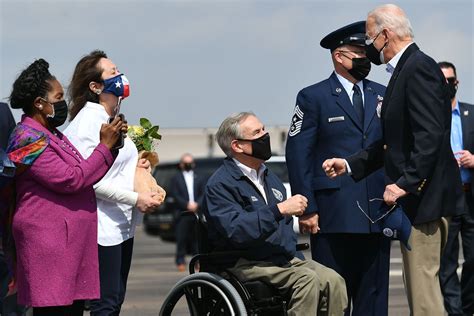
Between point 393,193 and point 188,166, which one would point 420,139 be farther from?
point 188,166

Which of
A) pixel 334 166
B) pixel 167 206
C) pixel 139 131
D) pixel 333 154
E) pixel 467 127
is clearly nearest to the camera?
pixel 334 166

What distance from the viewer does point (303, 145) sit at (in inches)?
303

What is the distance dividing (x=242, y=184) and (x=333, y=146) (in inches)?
26.2

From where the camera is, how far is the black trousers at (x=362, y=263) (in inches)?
304

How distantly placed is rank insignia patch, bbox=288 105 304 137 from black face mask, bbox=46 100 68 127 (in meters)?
1.69

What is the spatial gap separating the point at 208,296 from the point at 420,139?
1690 millimetres

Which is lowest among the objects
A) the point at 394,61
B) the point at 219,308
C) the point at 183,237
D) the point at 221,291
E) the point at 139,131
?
the point at 183,237

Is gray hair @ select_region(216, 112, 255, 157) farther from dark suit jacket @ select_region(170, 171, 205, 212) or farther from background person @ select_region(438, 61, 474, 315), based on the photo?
dark suit jacket @ select_region(170, 171, 205, 212)

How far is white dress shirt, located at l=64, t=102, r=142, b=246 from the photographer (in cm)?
752

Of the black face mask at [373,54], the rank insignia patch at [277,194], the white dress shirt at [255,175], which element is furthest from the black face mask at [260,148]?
the black face mask at [373,54]

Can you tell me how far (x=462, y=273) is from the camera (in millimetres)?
10648

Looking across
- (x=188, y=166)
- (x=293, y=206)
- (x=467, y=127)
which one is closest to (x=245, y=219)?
(x=293, y=206)

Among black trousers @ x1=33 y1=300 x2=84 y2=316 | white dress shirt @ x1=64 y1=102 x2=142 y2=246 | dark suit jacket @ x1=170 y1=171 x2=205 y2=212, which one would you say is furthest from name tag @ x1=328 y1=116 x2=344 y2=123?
dark suit jacket @ x1=170 y1=171 x2=205 y2=212

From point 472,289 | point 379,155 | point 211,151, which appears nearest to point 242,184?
point 379,155
